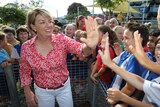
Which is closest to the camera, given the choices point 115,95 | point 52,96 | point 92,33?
point 115,95

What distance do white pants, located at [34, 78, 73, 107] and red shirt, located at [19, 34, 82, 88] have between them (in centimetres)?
7

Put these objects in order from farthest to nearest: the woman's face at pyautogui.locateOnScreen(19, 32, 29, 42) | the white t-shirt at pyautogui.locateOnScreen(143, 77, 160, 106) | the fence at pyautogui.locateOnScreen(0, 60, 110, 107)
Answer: the woman's face at pyautogui.locateOnScreen(19, 32, 29, 42)
the fence at pyautogui.locateOnScreen(0, 60, 110, 107)
the white t-shirt at pyautogui.locateOnScreen(143, 77, 160, 106)

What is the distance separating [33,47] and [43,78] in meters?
0.38

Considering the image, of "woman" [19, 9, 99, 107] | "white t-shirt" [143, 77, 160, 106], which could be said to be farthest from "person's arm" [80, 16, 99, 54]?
"white t-shirt" [143, 77, 160, 106]

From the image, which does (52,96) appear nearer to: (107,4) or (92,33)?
(92,33)

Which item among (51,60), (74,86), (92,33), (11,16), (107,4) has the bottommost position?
(74,86)

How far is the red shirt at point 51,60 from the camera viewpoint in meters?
2.76

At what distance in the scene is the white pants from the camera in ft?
9.41

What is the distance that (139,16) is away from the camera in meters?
32.1

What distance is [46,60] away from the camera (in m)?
2.75

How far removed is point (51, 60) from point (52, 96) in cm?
46

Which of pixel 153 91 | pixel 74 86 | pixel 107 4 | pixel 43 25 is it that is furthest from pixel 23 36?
pixel 107 4

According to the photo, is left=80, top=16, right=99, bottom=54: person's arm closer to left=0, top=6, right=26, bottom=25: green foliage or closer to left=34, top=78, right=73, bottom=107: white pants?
left=34, top=78, right=73, bottom=107: white pants

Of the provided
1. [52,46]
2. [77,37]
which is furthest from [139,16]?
[52,46]
